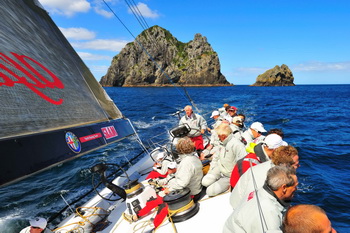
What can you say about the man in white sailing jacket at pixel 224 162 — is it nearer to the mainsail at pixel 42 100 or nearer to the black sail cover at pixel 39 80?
the mainsail at pixel 42 100

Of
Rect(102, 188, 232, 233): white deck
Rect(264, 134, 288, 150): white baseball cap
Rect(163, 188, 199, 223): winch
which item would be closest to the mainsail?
Rect(163, 188, 199, 223): winch

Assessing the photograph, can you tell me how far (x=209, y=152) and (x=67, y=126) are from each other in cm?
423

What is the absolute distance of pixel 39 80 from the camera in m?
2.49

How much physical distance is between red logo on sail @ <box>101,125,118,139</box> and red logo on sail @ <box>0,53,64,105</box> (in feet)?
2.02

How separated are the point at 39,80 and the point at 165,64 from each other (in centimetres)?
10932

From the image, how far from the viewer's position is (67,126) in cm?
244

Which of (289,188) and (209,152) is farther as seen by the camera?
(209,152)

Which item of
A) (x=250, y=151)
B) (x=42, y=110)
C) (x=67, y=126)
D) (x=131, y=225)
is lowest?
(x=131, y=225)

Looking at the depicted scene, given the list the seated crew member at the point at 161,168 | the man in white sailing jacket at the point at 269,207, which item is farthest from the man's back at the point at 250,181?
the seated crew member at the point at 161,168

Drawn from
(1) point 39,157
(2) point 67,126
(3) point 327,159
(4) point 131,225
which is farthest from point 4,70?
(3) point 327,159

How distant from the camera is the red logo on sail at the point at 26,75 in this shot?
82.7 inches

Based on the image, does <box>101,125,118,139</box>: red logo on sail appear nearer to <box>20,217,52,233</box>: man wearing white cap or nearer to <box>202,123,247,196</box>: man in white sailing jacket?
<box>20,217,52,233</box>: man wearing white cap

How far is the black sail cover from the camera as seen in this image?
2.04m

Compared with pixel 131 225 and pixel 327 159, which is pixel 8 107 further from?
pixel 327 159
